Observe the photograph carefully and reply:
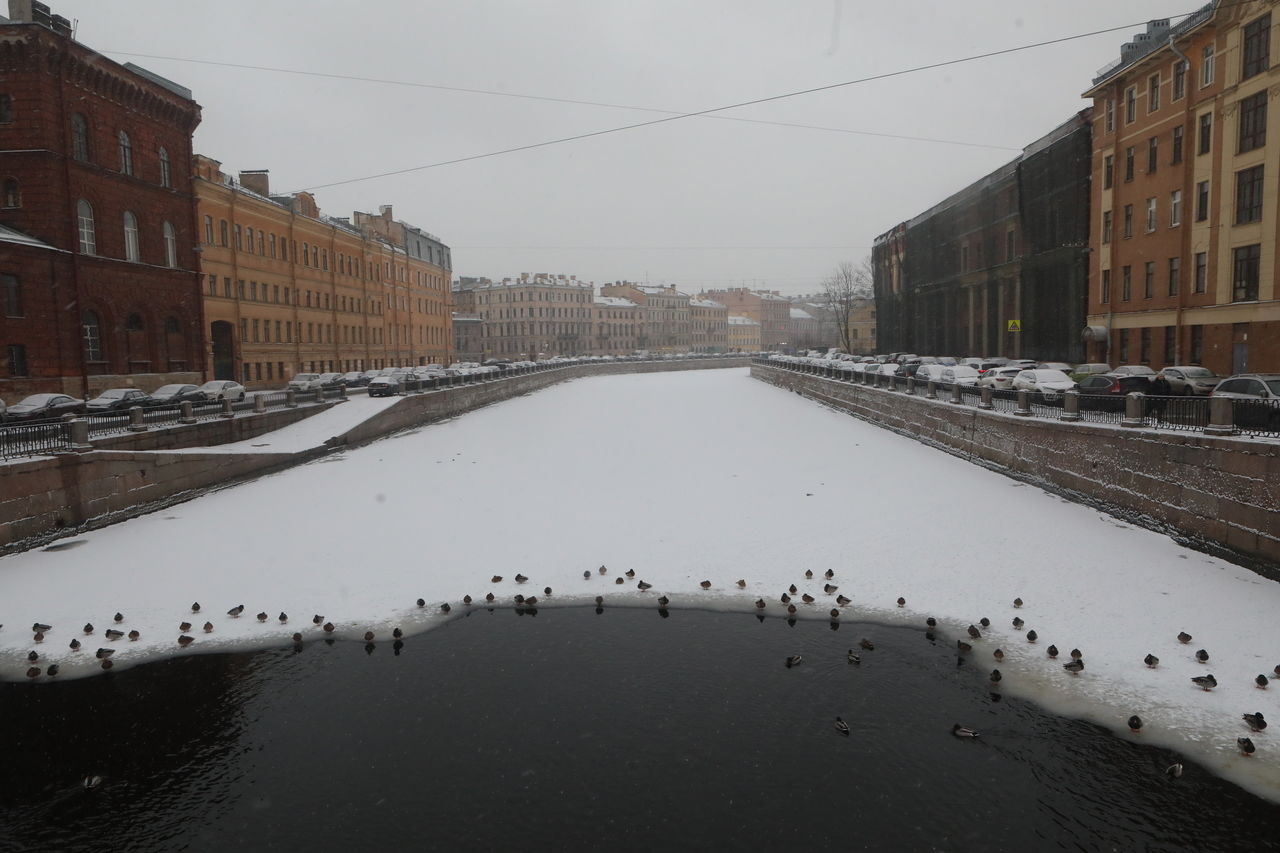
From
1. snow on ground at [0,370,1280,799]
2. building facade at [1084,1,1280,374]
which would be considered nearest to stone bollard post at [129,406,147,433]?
snow on ground at [0,370,1280,799]

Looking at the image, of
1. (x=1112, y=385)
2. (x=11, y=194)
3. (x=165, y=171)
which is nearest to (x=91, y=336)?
(x=11, y=194)

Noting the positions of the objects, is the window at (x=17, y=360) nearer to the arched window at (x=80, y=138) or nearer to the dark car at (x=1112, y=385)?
the arched window at (x=80, y=138)

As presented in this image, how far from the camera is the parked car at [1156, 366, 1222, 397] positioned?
2370 centimetres

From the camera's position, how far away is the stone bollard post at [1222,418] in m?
13.5

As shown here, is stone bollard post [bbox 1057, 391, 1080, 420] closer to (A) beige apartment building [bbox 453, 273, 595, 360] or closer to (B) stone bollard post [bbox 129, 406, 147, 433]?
(B) stone bollard post [bbox 129, 406, 147, 433]

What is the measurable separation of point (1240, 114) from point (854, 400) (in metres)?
18.5

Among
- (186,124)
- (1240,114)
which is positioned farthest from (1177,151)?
(186,124)

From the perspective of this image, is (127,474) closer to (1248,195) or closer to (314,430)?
(314,430)

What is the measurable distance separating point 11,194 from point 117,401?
10.4 m

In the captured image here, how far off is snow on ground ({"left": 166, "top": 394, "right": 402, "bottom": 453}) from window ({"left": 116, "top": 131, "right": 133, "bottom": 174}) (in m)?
13.4

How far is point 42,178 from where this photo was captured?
1180 inches

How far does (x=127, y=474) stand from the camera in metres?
18.5

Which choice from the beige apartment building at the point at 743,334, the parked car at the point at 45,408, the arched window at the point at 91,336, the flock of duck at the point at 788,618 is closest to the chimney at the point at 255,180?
the arched window at the point at 91,336

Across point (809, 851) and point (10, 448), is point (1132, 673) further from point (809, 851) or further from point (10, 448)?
point (10, 448)
